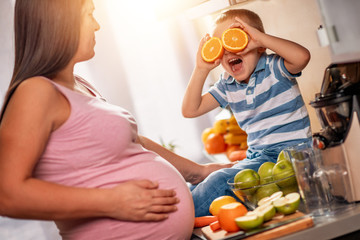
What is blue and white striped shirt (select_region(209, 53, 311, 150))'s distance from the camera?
169 cm

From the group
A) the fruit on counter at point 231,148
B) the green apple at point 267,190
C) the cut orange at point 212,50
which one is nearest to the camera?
the green apple at point 267,190

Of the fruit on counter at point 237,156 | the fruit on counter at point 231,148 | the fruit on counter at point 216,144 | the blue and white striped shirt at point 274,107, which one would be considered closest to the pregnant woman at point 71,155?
the blue and white striped shirt at point 274,107

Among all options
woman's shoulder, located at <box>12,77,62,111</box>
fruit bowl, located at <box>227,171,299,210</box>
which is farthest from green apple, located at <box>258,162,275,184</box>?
woman's shoulder, located at <box>12,77,62,111</box>

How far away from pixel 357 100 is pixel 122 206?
2.27 feet

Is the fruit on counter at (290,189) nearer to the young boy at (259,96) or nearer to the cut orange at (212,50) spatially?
the young boy at (259,96)

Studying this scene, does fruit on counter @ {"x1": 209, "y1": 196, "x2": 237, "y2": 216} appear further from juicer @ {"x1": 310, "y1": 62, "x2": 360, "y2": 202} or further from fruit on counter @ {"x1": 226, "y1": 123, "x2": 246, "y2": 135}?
fruit on counter @ {"x1": 226, "y1": 123, "x2": 246, "y2": 135}

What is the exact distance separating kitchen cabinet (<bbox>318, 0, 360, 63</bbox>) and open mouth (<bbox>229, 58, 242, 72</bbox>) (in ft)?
1.90

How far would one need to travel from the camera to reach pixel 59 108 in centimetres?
114

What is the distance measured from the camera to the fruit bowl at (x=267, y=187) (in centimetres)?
136

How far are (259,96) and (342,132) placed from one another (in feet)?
1.56

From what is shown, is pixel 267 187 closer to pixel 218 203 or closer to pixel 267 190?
pixel 267 190

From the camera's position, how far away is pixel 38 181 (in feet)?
3.55

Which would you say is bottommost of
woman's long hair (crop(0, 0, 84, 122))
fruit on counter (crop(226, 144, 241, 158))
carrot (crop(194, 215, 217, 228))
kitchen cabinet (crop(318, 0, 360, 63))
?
fruit on counter (crop(226, 144, 241, 158))

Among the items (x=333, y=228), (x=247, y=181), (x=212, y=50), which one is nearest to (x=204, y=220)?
(x=247, y=181)
